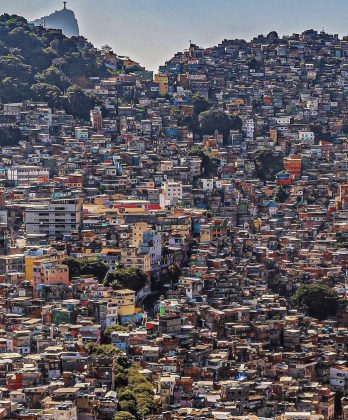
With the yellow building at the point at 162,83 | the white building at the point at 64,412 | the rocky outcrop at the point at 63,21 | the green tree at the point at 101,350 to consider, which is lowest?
the white building at the point at 64,412

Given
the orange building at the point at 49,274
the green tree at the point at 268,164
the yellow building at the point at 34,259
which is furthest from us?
the green tree at the point at 268,164

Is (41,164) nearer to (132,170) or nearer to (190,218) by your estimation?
(132,170)

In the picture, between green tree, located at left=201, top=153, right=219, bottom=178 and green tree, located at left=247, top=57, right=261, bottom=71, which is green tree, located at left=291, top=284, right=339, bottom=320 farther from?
green tree, located at left=247, top=57, right=261, bottom=71

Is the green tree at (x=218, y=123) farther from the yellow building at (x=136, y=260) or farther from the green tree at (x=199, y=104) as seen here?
the yellow building at (x=136, y=260)

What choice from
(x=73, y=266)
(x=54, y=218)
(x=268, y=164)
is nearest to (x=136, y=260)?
(x=73, y=266)

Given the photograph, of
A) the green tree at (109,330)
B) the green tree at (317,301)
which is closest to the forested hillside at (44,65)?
the green tree at (317,301)

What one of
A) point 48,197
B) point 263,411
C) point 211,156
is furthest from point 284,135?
point 263,411
